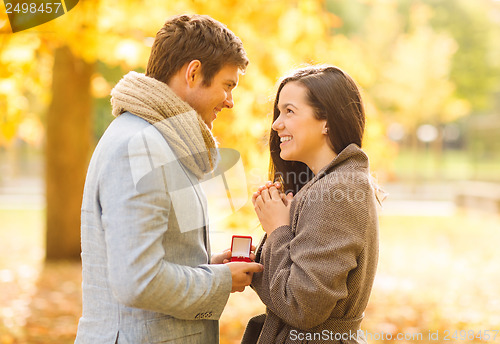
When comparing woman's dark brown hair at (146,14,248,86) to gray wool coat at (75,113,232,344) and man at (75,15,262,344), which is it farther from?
gray wool coat at (75,113,232,344)

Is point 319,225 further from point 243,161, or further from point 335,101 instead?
point 243,161

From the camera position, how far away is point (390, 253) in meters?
11.3

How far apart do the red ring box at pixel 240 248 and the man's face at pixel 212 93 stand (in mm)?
500

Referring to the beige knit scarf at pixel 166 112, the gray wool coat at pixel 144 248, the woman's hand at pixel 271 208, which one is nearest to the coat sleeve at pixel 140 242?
the gray wool coat at pixel 144 248

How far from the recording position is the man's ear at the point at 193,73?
2.03 m

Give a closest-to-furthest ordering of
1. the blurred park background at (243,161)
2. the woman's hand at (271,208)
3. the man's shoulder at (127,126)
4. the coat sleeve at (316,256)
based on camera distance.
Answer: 1. the man's shoulder at (127,126)
2. the coat sleeve at (316,256)
3. the woman's hand at (271,208)
4. the blurred park background at (243,161)

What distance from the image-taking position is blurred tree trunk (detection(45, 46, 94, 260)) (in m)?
8.74

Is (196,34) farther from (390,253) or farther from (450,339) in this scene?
(390,253)

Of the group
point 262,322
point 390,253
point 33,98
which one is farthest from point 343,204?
point 33,98

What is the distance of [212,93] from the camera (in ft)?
7.00

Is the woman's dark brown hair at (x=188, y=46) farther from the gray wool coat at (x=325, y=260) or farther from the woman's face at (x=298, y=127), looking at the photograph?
the gray wool coat at (x=325, y=260)

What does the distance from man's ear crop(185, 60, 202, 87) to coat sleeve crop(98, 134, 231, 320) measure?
1.15 feet

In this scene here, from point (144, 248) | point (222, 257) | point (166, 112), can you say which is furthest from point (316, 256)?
point (166, 112)

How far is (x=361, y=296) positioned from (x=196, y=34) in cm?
118
